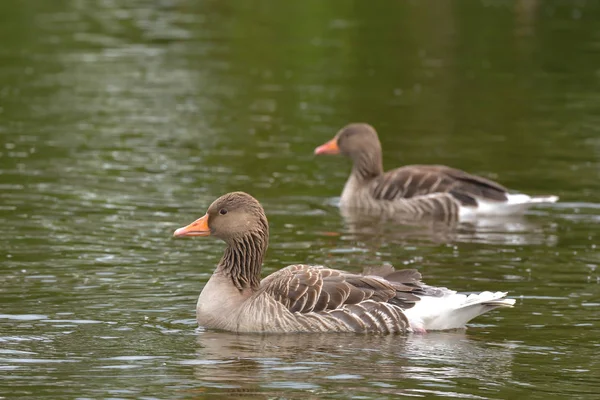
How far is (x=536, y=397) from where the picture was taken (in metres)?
12.2

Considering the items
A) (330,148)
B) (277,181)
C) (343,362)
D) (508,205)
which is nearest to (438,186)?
(508,205)

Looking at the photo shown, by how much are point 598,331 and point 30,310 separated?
6.28m

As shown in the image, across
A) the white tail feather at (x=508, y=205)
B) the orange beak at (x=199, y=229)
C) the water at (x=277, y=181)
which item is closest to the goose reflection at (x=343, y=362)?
the water at (x=277, y=181)

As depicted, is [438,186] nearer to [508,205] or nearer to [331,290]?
[508,205]

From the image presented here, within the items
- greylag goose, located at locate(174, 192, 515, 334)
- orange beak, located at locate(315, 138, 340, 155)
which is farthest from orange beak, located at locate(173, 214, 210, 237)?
orange beak, located at locate(315, 138, 340, 155)

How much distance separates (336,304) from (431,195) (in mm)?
8253

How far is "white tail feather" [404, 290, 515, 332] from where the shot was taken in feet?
47.0

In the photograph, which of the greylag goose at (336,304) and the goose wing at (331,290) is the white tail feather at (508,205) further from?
the goose wing at (331,290)

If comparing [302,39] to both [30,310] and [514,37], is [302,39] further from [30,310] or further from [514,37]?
[30,310]

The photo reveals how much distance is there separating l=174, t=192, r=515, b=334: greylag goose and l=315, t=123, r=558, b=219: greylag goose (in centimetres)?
751

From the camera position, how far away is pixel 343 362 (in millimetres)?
13234

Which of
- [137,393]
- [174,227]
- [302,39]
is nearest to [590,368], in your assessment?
[137,393]

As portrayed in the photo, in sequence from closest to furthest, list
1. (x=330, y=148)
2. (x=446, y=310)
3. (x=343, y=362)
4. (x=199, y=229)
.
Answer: (x=343, y=362)
(x=446, y=310)
(x=199, y=229)
(x=330, y=148)

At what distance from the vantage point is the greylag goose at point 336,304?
14.4 meters
